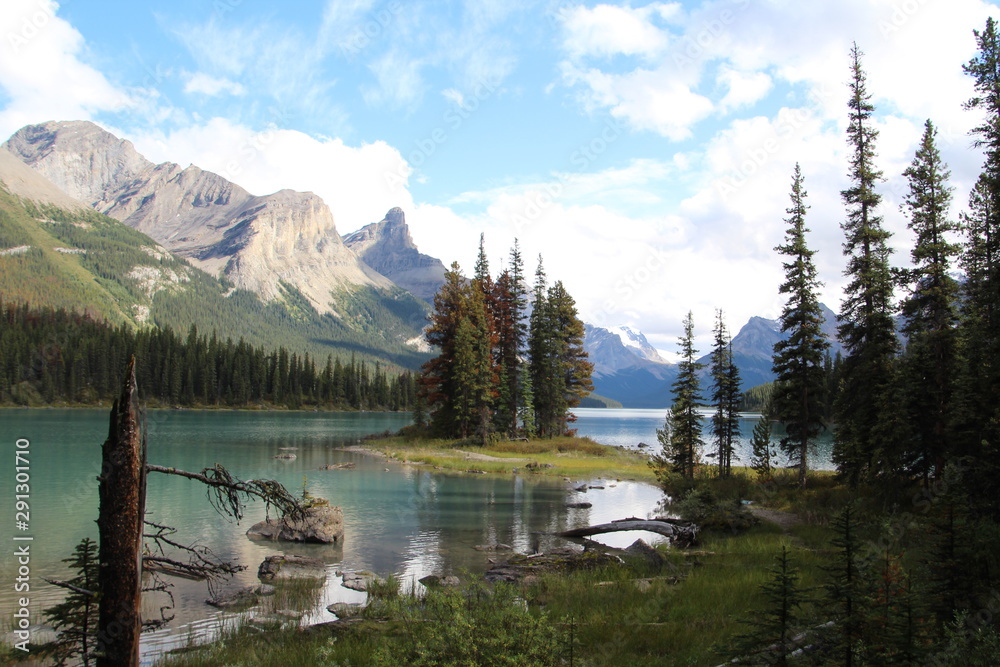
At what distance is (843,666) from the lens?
5766 millimetres

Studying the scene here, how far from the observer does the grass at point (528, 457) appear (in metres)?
44.5

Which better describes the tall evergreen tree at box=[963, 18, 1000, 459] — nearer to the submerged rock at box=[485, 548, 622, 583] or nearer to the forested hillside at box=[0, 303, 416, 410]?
the submerged rock at box=[485, 548, 622, 583]

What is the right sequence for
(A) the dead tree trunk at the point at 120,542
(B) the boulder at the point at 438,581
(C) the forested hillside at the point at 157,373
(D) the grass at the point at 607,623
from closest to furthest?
(A) the dead tree trunk at the point at 120,542 < (D) the grass at the point at 607,623 < (B) the boulder at the point at 438,581 < (C) the forested hillside at the point at 157,373

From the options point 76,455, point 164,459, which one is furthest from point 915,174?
point 76,455

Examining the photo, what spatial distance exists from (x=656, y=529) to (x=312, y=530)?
13.3 meters

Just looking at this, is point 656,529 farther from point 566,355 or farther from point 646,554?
point 566,355

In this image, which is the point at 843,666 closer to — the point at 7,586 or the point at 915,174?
the point at 7,586

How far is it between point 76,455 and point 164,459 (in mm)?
6304

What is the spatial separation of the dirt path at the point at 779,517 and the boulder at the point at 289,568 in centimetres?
1670

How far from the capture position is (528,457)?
5112 cm

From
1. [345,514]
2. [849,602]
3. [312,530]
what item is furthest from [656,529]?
[849,602]

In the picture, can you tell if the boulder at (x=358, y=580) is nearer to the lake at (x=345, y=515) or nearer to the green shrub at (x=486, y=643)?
the lake at (x=345, y=515)

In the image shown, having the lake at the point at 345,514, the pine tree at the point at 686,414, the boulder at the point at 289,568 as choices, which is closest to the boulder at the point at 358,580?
the lake at the point at 345,514

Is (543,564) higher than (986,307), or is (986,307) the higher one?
(986,307)
